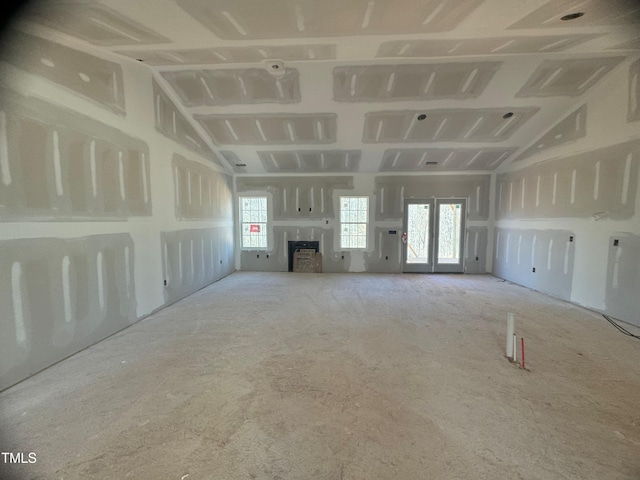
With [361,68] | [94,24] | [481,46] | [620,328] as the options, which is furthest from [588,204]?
[94,24]

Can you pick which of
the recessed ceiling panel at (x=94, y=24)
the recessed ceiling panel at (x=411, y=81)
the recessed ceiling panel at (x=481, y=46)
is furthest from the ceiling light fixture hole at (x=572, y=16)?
the recessed ceiling panel at (x=94, y=24)

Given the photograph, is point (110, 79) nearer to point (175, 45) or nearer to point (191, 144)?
point (175, 45)

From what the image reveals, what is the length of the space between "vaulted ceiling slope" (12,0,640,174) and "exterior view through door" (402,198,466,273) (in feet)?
3.87

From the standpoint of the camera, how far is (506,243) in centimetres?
609

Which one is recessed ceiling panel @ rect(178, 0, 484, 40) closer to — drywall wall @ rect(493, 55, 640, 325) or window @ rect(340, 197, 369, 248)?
drywall wall @ rect(493, 55, 640, 325)

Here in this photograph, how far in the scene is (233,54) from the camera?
3.14 metres

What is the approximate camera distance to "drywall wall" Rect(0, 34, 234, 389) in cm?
219

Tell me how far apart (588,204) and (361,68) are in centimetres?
413

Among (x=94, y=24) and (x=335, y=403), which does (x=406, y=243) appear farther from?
(x=94, y=24)

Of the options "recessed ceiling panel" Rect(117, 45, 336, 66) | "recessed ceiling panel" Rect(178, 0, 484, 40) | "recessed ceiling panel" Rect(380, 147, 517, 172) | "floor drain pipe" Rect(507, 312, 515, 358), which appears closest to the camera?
"recessed ceiling panel" Rect(178, 0, 484, 40)

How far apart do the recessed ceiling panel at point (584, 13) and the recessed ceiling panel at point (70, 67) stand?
14.7 ft

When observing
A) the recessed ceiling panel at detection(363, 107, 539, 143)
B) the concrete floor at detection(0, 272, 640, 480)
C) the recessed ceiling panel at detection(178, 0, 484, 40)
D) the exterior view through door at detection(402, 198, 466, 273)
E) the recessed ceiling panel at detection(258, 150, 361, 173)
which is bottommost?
the concrete floor at detection(0, 272, 640, 480)

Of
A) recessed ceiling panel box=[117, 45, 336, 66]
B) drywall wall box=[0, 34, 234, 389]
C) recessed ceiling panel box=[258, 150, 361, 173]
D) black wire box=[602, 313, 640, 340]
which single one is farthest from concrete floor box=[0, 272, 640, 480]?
recessed ceiling panel box=[258, 150, 361, 173]

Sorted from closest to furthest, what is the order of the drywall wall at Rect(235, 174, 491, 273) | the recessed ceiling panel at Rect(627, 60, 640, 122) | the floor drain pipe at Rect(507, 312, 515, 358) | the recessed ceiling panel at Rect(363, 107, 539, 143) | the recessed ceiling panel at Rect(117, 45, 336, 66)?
1. the floor drain pipe at Rect(507, 312, 515, 358)
2. the recessed ceiling panel at Rect(117, 45, 336, 66)
3. the recessed ceiling panel at Rect(627, 60, 640, 122)
4. the recessed ceiling panel at Rect(363, 107, 539, 143)
5. the drywall wall at Rect(235, 174, 491, 273)
